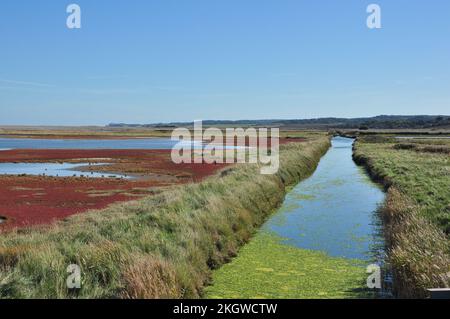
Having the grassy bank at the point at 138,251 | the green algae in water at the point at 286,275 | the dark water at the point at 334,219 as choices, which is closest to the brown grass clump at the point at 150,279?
the grassy bank at the point at 138,251

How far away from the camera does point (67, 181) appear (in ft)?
95.2

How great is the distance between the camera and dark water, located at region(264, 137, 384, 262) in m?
13.4

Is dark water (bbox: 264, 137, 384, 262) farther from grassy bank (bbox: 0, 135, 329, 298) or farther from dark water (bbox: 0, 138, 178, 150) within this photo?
dark water (bbox: 0, 138, 178, 150)

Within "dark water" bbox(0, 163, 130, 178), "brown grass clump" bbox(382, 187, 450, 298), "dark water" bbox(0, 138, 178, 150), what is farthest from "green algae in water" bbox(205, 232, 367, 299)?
"dark water" bbox(0, 138, 178, 150)

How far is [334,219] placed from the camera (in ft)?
56.7

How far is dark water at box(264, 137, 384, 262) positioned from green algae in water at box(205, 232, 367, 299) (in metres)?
0.96

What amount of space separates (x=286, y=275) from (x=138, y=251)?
3420mm

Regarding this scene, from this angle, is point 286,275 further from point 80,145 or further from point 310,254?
point 80,145

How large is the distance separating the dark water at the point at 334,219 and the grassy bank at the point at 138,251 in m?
1.54

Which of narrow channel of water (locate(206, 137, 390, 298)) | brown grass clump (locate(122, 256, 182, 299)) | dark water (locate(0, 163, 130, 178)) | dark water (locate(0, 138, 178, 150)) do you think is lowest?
narrow channel of water (locate(206, 137, 390, 298))

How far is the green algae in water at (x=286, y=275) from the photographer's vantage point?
9.18m

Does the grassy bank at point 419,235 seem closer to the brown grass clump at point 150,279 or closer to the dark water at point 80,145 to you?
the brown grass clump at point 150,279
